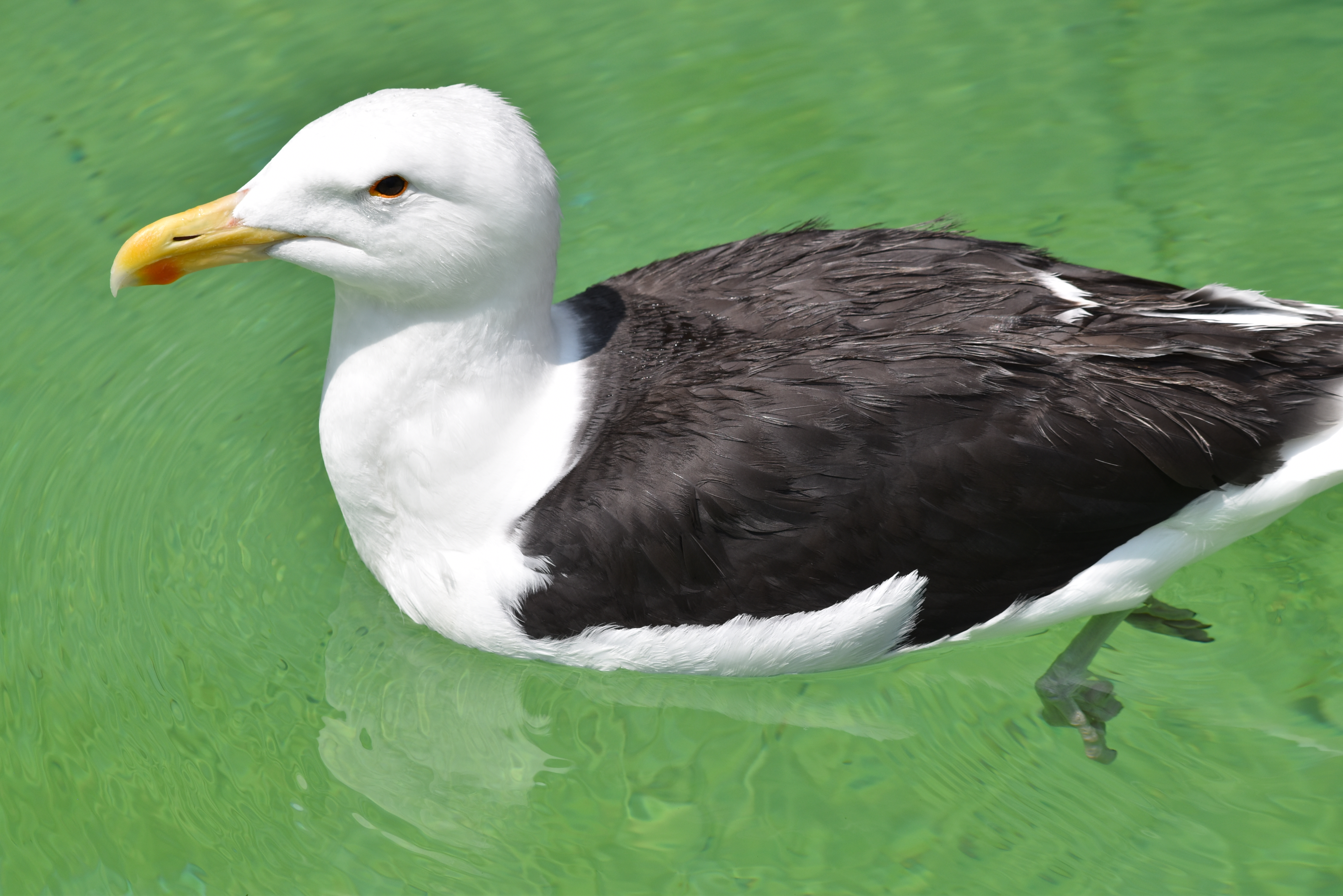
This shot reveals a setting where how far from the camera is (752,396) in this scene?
153 inches

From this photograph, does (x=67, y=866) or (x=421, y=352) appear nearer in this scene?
(x=421, y=352)

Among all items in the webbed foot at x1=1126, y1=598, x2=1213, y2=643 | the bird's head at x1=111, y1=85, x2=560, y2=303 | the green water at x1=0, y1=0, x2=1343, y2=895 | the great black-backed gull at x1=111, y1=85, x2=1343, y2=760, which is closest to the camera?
the bird's head at x1=111, y1=85, x2=560, y2=303

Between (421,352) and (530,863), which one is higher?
(421,352)

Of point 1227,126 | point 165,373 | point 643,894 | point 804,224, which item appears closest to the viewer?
point 643,894

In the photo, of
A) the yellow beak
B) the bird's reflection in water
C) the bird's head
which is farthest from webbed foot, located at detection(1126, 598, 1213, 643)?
the yellow beak

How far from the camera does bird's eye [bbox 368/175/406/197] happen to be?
11.9ft

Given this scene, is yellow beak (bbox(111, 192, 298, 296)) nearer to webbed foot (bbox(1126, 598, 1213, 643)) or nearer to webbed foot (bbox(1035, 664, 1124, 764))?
webbed foot (bbox(1035, 664, 1124, 764))

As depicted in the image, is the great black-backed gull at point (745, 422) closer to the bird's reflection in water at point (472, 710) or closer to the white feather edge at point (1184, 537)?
the white feather edge at point (1184, 537)

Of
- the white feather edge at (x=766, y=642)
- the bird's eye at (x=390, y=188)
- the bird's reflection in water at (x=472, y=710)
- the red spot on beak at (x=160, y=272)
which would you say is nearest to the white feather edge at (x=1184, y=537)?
the white feather edge at (x=766, y=642)

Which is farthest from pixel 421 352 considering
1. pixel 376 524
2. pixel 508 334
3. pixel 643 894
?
pixel 643 894

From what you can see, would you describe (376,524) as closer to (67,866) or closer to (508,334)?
(508,334)

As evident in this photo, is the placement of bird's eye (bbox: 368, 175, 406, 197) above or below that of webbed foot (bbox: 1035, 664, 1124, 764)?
above

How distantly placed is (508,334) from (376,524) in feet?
2.64

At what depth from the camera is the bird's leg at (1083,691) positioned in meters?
4.40
